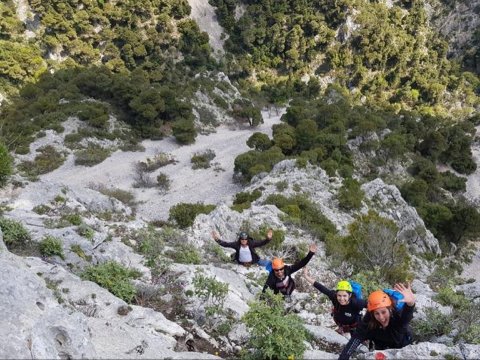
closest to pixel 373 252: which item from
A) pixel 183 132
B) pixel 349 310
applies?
pixel 349 310

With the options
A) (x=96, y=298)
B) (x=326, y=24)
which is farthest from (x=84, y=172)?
(x=326, y=24)

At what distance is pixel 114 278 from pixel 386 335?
493cm

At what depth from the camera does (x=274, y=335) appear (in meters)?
5.46

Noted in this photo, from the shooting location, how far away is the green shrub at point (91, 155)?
3225 cm

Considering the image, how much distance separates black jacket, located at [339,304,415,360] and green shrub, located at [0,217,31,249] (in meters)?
7.24

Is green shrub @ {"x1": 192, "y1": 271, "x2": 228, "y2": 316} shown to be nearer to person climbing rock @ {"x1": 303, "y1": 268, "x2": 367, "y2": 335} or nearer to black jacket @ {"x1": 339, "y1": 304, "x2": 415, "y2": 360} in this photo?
person climbing rock @ {"x1": 303, "y1": 268, "x2": 367, "y2": 335}

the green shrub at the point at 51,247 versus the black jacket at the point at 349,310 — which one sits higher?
the black jacket at the point at 349,310

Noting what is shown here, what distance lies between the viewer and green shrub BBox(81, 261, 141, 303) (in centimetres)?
768

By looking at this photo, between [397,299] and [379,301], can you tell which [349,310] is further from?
[379,301]

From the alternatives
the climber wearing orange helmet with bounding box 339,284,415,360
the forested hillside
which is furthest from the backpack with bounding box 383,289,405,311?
the forested hillside

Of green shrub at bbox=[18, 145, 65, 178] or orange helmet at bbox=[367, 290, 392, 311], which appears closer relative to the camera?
orange helmet at bbox=[367, 290, 392, 311]

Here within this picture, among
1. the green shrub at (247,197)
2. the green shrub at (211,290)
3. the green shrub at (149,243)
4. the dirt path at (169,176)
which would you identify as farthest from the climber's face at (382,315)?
the dirt path at (169,176)

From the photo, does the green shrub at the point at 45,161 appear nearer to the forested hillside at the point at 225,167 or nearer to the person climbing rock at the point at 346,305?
the forested hillside at the point at 225,167

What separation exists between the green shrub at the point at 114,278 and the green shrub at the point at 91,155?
2581 centimetres
